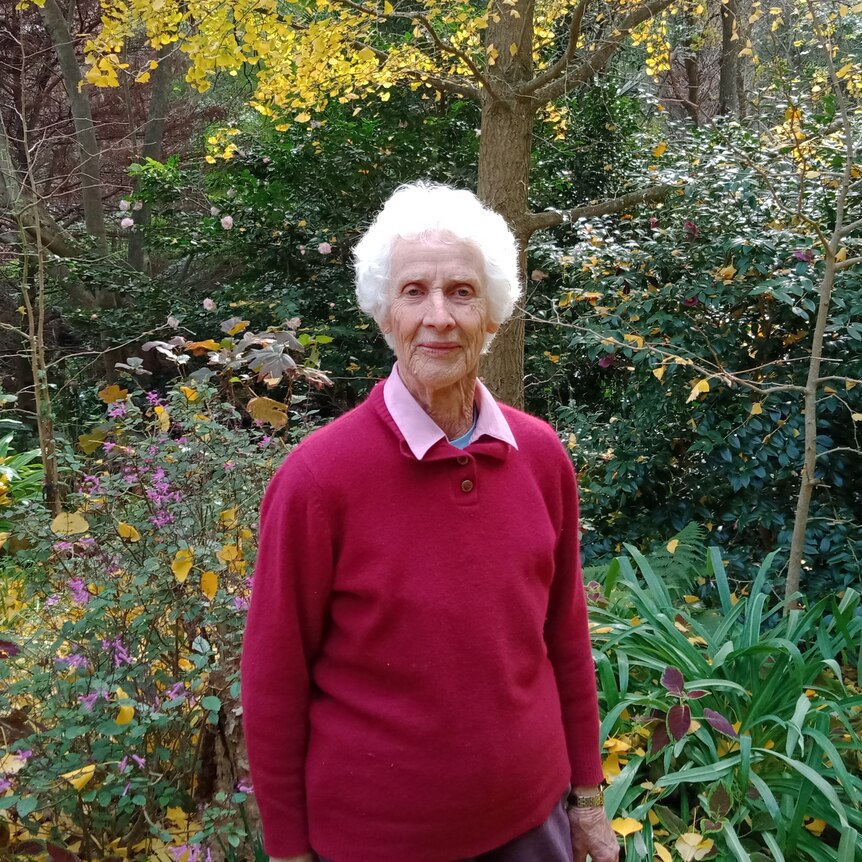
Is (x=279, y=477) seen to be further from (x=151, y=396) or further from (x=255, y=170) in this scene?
(x=255, y=170)

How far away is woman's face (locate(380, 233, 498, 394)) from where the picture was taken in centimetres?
143

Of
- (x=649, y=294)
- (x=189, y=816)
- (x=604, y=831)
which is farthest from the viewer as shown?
(x=649, y=294)

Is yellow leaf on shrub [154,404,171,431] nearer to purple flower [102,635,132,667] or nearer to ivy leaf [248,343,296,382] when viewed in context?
ivy leaf [248,343,296,382]

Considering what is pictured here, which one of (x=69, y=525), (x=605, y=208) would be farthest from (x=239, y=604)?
(x=605, y=208)

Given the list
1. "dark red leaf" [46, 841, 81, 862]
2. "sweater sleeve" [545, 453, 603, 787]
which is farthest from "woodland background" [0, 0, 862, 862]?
"sweater sleeve" [545, 453, 603, 787]

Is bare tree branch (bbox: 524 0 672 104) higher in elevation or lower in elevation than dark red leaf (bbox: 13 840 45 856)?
higher

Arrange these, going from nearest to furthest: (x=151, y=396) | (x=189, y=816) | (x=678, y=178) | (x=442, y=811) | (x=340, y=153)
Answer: (x=442, y=811)
(x=189, y=816)
(x=151, y=396)
(x=678, y=178)
(x=340, y=153)

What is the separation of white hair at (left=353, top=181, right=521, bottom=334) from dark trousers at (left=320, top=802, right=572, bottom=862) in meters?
0.93

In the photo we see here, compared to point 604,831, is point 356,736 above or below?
above

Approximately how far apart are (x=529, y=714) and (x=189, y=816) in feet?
4.31

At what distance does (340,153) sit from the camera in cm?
757

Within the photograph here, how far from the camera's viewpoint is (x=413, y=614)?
132 cm

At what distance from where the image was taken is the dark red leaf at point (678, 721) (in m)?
2.24

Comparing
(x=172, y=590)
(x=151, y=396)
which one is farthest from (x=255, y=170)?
(x=172, y=590)
